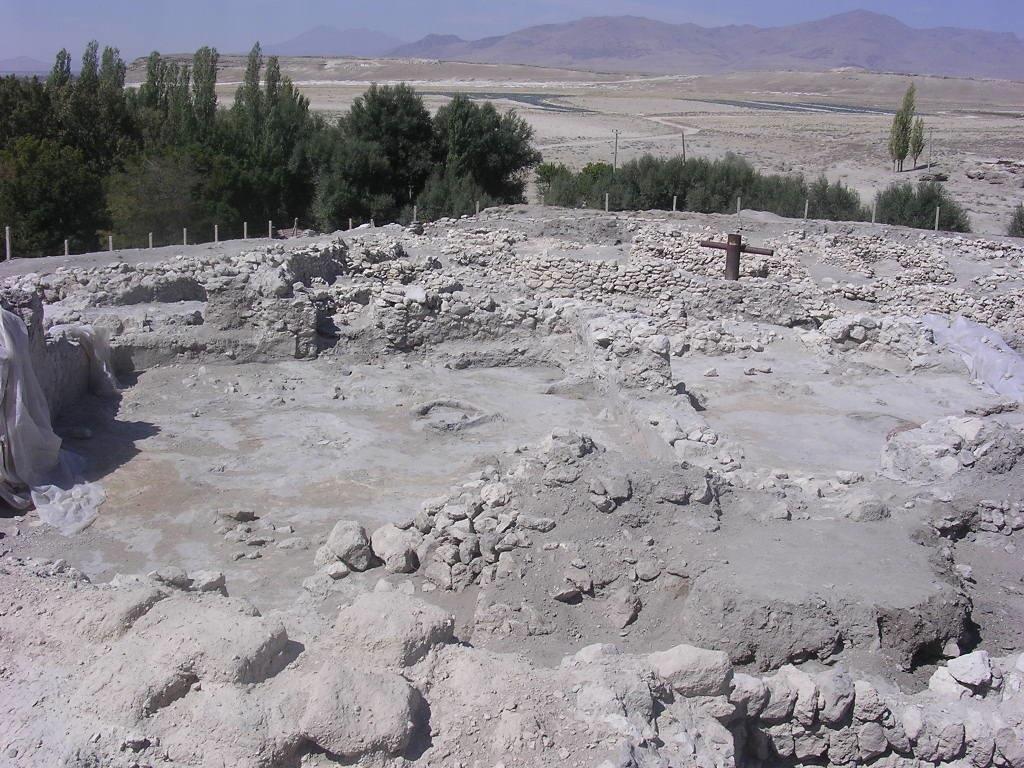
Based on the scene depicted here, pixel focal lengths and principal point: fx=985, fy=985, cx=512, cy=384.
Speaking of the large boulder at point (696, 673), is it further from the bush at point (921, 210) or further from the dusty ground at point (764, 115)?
the dusty ground at point (764, 115)

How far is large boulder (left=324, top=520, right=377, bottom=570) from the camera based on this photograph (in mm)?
6953

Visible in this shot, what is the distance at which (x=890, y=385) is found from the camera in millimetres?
12547

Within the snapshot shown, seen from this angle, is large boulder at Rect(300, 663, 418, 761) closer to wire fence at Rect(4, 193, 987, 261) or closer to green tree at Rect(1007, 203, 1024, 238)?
→ wire fence at Rect(4, 193, 987, 261)

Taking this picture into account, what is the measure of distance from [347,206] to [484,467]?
67.9 feet

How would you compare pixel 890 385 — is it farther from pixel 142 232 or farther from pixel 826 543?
pixel 142 232

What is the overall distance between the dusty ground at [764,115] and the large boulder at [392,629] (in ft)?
85.6

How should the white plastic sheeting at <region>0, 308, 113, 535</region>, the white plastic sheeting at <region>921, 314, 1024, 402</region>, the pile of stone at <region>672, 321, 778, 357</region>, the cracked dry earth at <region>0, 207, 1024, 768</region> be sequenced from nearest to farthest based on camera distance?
the cracked dry earth at <region>0, 207, 1024, 768</region>, the white plastic sheeting at <region>0, 308, 113, 535</region>, the white plastic sheeting at <region>921, 314, 1024, 402</region>, the pile of stone at <region>672, 321, 778, 357</region>

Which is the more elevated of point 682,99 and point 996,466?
point 682,99

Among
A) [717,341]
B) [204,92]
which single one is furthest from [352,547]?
[204,92]

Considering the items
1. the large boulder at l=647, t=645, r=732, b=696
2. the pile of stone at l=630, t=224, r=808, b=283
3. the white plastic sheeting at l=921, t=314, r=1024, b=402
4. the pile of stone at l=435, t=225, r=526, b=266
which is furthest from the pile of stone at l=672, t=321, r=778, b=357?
the large boulder at l=647, t=645, r=732, b=696

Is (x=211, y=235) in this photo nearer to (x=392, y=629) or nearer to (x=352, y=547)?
(x=352, y=547)

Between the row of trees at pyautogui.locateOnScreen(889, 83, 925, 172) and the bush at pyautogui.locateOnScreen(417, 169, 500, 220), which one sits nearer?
the bush at pyautogui.locateOnScreen(417, 169, 500, 220)

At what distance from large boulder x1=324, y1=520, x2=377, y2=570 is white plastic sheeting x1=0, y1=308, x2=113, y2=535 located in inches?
92.6

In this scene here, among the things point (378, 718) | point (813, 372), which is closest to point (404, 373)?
point (813, 372)
